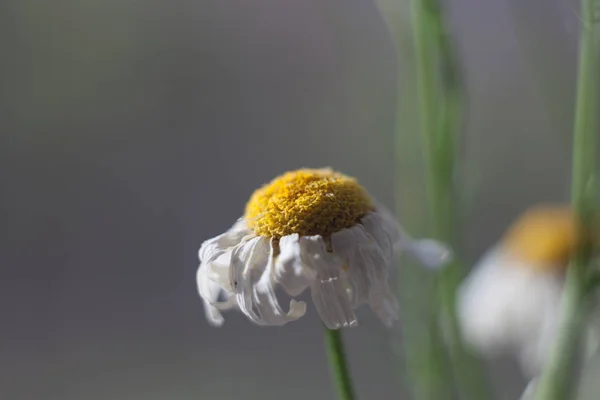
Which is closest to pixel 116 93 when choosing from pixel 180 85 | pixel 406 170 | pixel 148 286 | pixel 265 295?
pixel 180 85

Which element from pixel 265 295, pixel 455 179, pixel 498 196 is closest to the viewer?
pixel 265 295

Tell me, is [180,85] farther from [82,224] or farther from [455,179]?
[455,179]

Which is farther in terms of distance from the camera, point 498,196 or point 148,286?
point 498,196

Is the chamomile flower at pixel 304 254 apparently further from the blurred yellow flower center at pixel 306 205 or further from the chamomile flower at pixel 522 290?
the chamomile flower at pixel 522 290

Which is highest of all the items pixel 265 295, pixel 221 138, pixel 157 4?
pixel 157 4

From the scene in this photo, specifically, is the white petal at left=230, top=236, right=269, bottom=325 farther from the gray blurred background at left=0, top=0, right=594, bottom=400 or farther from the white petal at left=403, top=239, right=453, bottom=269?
the gray blurred background at left=0, top=0, right=594, bottom=400

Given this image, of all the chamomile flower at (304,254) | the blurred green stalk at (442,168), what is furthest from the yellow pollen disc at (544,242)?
the chamomile flower at (304,254)

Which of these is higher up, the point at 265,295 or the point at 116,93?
the point at 116,93

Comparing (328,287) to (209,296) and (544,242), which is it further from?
(544,242)
